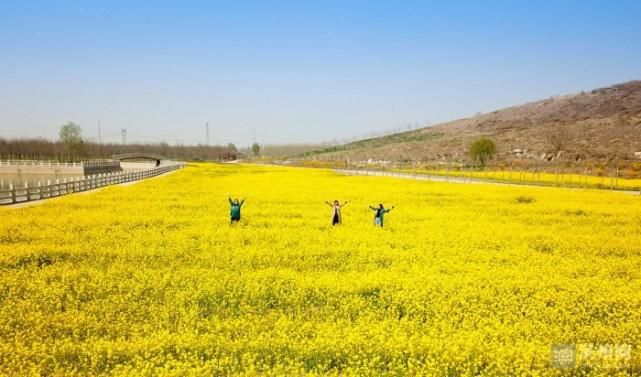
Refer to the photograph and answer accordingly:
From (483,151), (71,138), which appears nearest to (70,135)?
(71,138)

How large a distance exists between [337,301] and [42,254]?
10585mm

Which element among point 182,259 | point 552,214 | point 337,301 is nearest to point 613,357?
point 337,301

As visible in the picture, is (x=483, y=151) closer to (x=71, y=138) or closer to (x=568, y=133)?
(x=568, y=133)

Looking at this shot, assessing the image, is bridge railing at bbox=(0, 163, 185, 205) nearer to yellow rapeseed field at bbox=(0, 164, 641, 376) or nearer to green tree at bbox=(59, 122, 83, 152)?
yellow rapeseed field at bbox=(0, 164, 641, 376)

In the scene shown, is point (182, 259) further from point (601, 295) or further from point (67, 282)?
point (601, 295)

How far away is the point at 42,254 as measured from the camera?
15.9 m

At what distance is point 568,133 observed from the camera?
397 feet

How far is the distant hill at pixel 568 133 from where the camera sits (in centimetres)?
10775

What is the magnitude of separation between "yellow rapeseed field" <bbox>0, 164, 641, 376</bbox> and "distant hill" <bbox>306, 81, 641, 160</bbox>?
96533 mm

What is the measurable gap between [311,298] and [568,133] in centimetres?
12715

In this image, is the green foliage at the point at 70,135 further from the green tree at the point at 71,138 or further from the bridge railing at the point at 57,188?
the bridge railing at the point at 57,188

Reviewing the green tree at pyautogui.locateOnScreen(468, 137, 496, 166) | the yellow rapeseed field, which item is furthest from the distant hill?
the yellow rapeseed field

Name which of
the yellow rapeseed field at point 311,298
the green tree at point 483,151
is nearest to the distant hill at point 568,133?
the green tree at point 483,151

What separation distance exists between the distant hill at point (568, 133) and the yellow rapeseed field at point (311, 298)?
317ft
